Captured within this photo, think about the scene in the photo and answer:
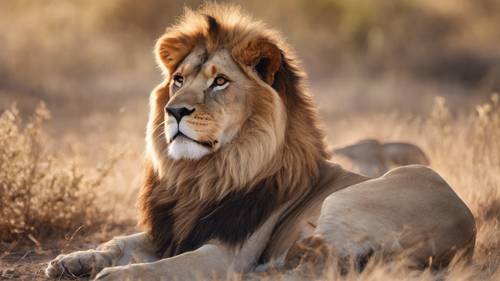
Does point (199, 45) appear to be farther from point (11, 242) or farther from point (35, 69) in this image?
point (35, 69)

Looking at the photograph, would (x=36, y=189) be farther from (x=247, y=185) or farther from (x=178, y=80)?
(x=247, y=185)

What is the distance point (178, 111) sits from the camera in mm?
4832

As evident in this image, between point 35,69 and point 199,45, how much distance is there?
13.1m

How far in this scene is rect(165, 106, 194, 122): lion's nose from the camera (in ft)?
15.9

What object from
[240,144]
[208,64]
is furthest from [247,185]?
[208,64]

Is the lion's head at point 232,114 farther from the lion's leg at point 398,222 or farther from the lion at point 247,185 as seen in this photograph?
the lion's leg at point 398,222

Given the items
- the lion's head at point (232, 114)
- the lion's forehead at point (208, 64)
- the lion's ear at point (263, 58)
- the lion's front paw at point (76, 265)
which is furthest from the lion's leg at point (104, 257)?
the lion's ear at point (263, 58)

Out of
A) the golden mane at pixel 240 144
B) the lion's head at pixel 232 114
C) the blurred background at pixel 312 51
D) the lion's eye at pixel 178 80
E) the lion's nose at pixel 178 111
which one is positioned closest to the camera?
the lion's nose at pixel 178 111

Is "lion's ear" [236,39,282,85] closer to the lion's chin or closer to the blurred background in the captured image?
the lion's chin

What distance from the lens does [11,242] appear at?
637 centimetres

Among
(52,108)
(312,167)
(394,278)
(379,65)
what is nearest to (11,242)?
(312,167)

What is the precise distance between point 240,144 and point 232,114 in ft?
0.58

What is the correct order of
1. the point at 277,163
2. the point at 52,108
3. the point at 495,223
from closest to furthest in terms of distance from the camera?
the point at 277,163 → the point at 495,223 → the point at 52,108

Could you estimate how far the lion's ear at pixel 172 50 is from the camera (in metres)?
5.34
